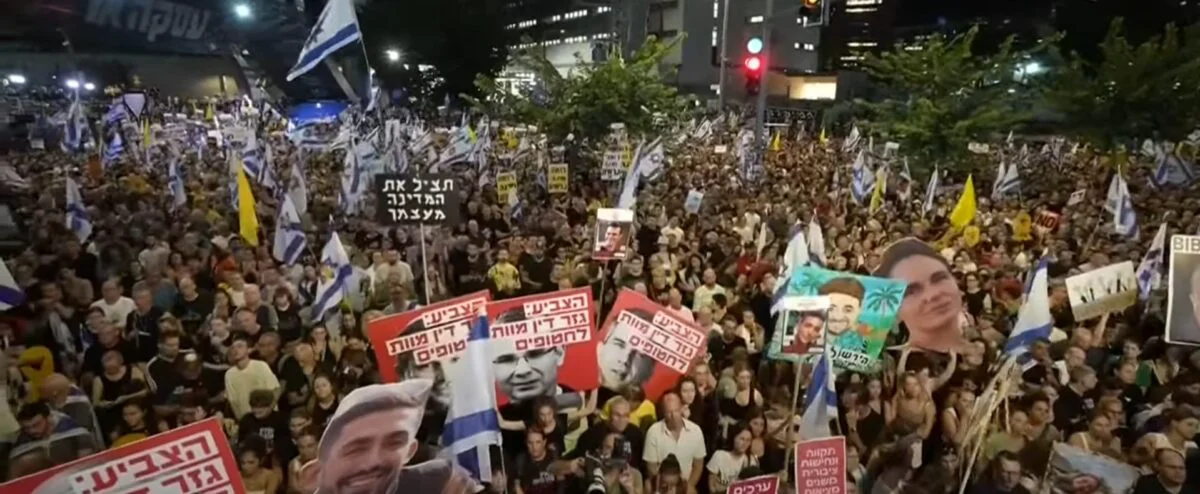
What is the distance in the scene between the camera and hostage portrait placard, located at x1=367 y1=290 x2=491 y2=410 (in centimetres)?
551

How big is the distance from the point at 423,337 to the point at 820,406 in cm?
263

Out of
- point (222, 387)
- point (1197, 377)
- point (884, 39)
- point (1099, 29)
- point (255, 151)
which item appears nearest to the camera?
point (222, 387)

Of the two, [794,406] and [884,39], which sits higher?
[884,39]

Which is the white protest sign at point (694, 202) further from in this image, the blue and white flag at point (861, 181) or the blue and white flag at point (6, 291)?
the blue and white flag at point (6, 291)

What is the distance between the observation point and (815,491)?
19.1 ft

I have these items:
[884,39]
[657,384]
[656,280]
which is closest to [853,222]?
[656,280]

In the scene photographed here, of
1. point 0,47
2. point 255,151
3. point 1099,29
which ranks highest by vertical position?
point 1099,29

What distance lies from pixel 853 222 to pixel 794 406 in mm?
9008

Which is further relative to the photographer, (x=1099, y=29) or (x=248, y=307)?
(x=1099, y=29)

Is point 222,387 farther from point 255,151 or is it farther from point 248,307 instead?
point 255,151

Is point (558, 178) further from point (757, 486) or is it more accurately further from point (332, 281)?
point (757, 486)

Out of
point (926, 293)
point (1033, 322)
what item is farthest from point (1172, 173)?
point (926, 293)

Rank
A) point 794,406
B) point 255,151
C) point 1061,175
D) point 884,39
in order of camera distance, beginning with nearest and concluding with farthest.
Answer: point 794,406 → point 255,151 → point 1061,175 → point 884,39

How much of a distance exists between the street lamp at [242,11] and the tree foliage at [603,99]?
19.0 feet
